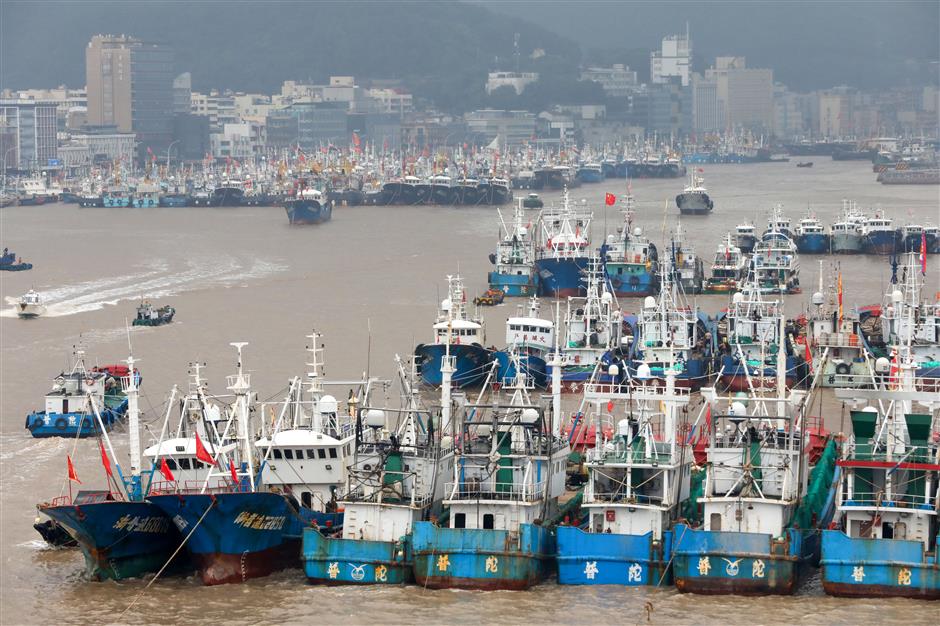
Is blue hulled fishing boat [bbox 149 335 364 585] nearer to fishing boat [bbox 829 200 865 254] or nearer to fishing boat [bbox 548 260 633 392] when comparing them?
fishing boat [bbox 548 260 633 392]

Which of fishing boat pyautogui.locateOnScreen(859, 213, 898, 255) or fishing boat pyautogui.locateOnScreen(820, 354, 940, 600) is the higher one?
fishing boat pyautogui.locateOnScreen(859, 213, 898, 255)

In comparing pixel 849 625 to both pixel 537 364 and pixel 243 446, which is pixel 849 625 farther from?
pixel 537 364

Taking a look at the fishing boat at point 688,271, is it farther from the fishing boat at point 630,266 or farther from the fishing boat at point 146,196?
the fishing boat at point 146,196

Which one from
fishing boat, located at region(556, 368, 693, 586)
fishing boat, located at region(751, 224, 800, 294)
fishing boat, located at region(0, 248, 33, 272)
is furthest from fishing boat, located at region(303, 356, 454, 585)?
fishing boat, located at region(0, 248, 33, 272)

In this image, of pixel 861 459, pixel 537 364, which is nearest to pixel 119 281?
pixel 537 364

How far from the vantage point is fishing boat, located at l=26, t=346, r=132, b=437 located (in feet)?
107

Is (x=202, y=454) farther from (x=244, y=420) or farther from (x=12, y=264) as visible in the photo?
(x=12, y=264)

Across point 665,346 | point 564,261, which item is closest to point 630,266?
point 564,261

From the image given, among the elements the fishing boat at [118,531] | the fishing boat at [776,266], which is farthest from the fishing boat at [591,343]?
the fishing boat at [776,266]

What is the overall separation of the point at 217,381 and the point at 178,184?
91.8 metres

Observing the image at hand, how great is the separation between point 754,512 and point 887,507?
4.80ft

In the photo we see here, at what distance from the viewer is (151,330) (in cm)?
4697

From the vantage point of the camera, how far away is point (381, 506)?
22.7 metres

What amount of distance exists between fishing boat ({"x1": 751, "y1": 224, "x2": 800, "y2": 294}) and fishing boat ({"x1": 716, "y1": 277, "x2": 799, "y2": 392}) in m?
13.1
